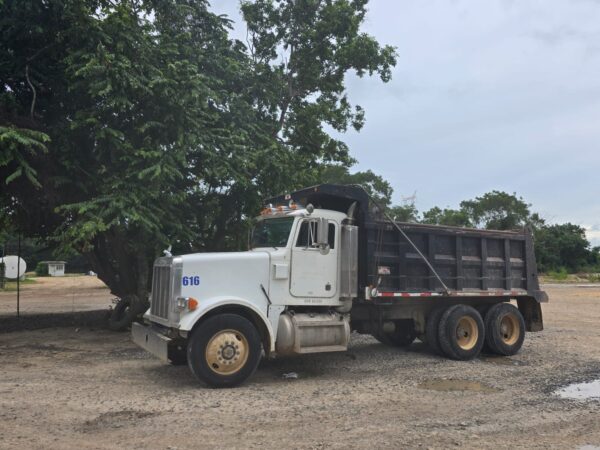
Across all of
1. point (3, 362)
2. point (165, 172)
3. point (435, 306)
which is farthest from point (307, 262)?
point (3, 362)

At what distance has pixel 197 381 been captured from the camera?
8.49 m

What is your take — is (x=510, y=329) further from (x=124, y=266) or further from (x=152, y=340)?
(x=124, y=266)

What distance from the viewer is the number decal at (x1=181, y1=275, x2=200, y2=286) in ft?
26.5

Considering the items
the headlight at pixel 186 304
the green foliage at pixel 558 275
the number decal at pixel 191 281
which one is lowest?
the green foliage at pixel 558 275

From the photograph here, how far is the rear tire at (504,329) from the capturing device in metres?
11.2

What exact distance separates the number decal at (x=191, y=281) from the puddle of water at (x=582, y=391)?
564cm

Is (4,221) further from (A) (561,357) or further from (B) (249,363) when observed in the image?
(A) (561,357)

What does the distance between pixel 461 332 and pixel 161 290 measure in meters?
6.05

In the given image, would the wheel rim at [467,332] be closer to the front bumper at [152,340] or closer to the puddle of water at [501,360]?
the puddle of water at [501,360]

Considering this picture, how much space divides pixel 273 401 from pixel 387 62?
14575 millimetres

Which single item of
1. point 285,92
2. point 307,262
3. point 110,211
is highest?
point 285,92

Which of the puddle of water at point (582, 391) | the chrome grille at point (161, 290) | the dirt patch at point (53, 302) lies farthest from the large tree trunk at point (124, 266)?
the puddle of water at point (582, 391)

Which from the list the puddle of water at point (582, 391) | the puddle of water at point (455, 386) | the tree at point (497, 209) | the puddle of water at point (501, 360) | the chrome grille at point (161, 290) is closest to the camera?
the puddle of water at point (582, 391)

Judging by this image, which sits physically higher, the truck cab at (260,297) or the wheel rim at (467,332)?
the truck cab at (260,297)
